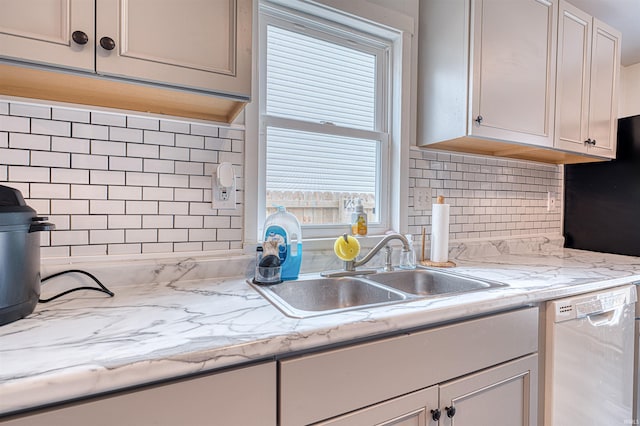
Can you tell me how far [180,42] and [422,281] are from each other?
1.31m

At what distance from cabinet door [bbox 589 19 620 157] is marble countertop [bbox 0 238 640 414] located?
103cm

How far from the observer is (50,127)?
1.04m

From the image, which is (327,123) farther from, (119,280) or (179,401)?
(179,401)

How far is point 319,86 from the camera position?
1.62 meters

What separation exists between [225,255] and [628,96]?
337 centimetres

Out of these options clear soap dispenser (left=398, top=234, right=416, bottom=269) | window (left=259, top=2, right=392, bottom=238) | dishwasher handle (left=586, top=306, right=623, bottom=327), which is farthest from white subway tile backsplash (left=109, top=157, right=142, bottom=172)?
dishwasher handle (left=586, top=306, right=623, bottom=327)

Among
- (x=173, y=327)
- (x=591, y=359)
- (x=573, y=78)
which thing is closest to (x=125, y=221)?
(x=173, y=327)

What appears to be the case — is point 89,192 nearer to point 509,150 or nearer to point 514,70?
point 514,70

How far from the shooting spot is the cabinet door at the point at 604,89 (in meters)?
1.89

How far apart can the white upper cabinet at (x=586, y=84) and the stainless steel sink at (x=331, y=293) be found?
1.32 metres

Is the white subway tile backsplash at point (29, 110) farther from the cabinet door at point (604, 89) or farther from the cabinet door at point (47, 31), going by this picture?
the cabinet door at point (604, 89)

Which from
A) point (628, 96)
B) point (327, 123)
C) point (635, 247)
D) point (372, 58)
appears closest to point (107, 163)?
point (327, 123)

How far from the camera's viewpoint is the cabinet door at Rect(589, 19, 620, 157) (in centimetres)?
189

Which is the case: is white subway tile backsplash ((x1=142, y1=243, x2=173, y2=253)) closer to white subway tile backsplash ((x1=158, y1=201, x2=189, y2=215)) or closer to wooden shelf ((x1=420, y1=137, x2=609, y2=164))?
white subway tile backsplash ((x1=158, y1=201, x2=189, y2=215))
